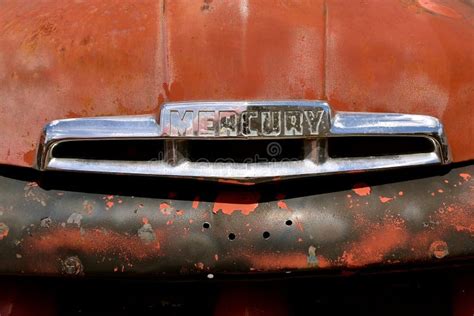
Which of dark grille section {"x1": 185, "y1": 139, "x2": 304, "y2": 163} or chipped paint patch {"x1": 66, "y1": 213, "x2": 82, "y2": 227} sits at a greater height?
dark grille section {"x1": 185, "y1": 139, "x2": 304, "y2": 163}

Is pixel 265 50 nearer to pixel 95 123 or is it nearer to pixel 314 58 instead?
pixel 314 58

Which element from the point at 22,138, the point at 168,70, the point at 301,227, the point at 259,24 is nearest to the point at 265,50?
the point at 259,24

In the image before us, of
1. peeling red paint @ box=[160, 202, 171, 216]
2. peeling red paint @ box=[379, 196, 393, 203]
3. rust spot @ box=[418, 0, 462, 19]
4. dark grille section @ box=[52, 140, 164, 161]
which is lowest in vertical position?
peeling red paint @ box=[160, 202, 171, 216]

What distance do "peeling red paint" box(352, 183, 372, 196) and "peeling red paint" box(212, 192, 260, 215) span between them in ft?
0.95

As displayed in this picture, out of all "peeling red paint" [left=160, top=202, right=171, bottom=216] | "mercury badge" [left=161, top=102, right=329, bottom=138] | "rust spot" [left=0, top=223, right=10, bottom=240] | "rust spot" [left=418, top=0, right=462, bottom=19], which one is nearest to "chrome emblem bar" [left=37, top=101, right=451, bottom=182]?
"mercury badge" [left=161, top=102, right=329, bottom=138]

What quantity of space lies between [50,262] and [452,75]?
4.29 ft

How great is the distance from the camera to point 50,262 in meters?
2.51

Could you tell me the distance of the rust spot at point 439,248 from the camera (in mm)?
2496

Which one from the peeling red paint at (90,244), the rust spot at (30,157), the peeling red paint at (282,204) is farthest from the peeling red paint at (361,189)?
the rust spot at (30,157)

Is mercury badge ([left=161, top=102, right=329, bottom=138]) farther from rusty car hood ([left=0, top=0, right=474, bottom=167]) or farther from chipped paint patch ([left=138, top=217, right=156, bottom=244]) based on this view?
chipped paint patch ([left=138, top=217, right=156, bottom=244])

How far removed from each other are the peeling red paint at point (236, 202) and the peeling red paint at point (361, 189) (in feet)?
0.95

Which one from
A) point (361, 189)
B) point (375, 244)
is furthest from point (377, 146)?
point (375, 244)

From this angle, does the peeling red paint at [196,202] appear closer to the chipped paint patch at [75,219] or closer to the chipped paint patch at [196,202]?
the chipped paint patch at [196,202]

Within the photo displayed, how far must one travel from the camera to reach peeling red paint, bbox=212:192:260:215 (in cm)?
247
